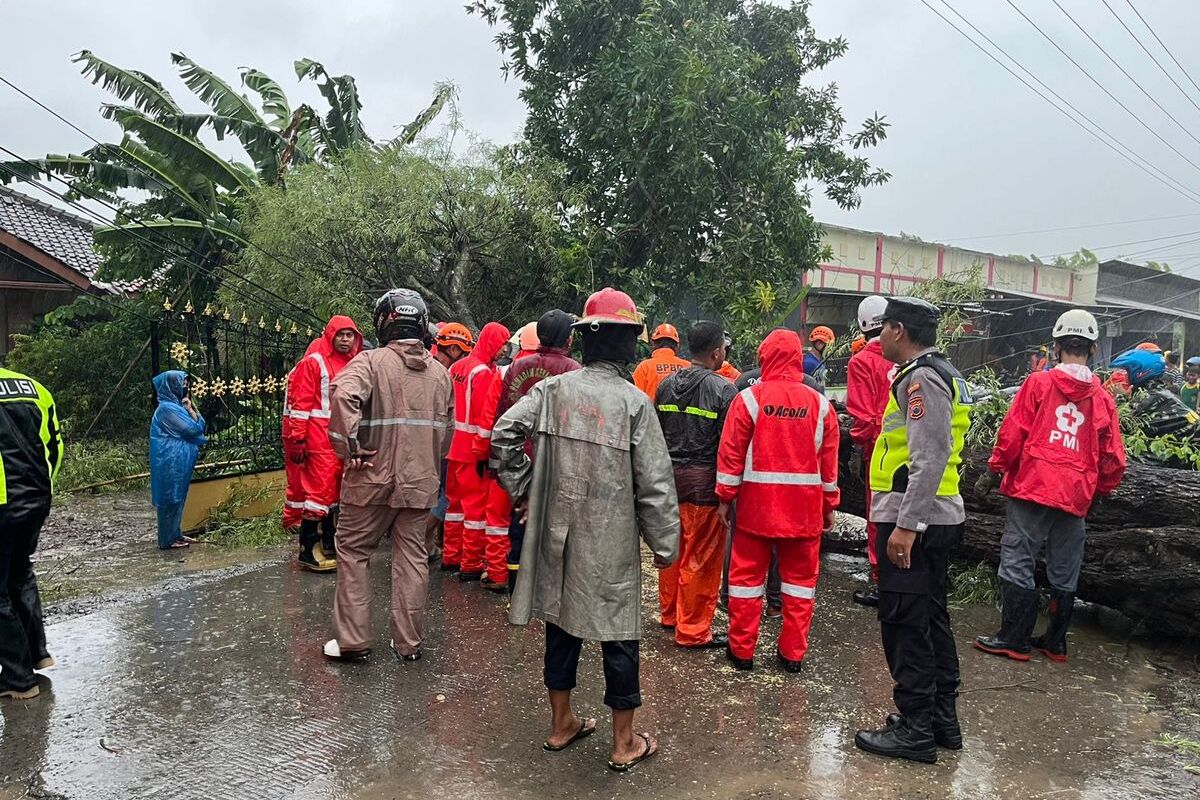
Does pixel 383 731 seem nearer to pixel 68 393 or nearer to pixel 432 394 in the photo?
pixel 432 394

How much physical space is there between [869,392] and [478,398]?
282cm

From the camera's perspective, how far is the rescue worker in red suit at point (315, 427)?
6.29 m

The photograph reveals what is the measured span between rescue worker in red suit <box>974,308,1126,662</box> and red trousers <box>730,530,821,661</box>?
4.29ft

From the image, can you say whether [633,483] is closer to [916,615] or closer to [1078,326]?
[916,615]

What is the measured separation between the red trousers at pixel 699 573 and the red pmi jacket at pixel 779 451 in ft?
1.24

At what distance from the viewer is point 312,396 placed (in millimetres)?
6309

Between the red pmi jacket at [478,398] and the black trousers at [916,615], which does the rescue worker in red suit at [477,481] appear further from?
the black trousers at [916,615]

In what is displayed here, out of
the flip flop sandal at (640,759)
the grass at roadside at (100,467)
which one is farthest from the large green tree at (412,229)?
the flip flop sandal at (640,759)

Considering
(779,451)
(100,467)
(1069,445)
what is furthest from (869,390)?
(100,467)

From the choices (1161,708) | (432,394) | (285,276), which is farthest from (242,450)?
(1161,708)

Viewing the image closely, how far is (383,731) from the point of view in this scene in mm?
3783

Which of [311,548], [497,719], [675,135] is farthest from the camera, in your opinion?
[675,135]

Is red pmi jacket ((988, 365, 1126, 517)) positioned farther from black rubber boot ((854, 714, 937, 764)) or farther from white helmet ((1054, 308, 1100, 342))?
black rubber boot ((854, 714, 937, 764))

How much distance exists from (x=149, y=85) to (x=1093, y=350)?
46.3 ft
